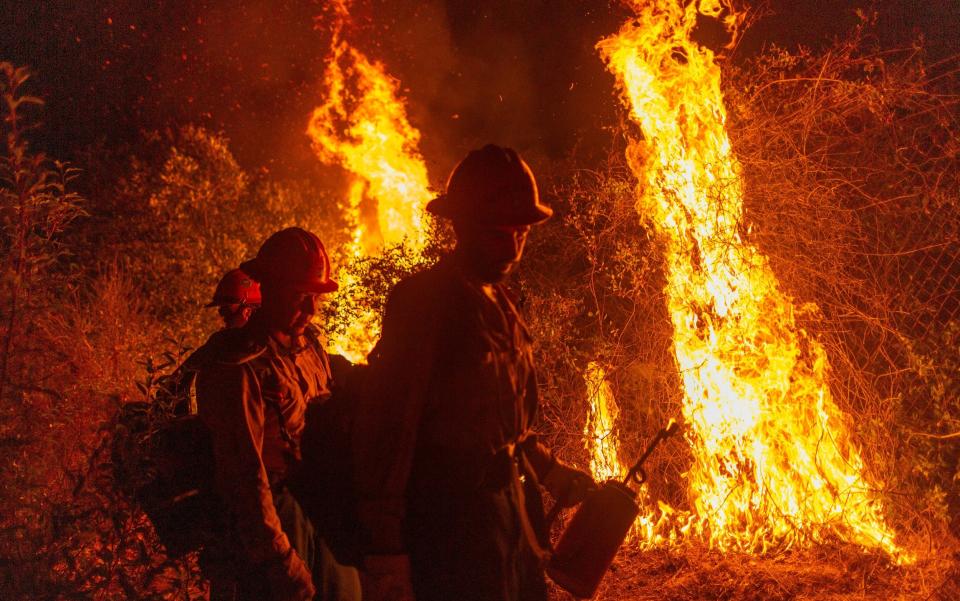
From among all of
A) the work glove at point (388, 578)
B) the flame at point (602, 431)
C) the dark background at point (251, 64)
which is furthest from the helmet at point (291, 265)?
the dark background at point (251, 64)

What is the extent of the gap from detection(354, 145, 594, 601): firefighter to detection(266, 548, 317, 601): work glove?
902 millimetres

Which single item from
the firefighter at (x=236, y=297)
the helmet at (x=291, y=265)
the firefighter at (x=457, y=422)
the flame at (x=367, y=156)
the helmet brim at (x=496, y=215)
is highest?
the flame at (x=367, y=156)

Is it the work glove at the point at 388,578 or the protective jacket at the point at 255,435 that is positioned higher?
the protective jacket at the point at 255,435

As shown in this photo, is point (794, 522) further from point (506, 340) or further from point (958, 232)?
point (506, 340)

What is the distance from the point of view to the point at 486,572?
239 centimetres

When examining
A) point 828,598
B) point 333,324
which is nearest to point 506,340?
point 828,598

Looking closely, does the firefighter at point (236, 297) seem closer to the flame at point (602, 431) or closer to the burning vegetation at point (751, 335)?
the burning vegetation at point (751, 335)

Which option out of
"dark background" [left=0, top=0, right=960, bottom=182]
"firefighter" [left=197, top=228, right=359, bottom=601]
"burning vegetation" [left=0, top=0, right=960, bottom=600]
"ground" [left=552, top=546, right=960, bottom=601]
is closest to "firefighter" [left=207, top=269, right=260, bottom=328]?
"burning vegetation" [left=0, top=0, right=960, bottom=600]

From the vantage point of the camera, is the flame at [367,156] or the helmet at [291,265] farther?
the flame at [367,156]

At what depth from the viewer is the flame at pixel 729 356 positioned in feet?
17.0

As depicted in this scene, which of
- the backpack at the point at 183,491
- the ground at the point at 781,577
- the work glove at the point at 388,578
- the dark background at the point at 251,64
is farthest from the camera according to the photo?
the dark background at the point at 251,64

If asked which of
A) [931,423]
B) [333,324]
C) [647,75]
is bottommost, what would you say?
[931,423]

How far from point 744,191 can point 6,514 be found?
5.25 m

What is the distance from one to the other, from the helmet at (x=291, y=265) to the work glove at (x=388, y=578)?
1.64 meters
